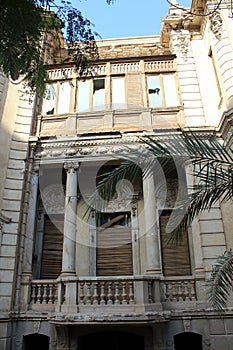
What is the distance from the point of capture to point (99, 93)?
1211 centimetres

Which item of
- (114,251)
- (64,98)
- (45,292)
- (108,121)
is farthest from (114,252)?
(64,98)

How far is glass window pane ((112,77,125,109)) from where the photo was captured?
461 inches

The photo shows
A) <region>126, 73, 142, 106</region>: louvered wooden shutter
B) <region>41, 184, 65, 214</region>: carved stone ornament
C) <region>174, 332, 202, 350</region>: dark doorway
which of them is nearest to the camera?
<region>174, 332, 202, 350</region>: dark doorway

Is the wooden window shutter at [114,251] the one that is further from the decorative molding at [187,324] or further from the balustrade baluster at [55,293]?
the decorative molding at [187,324]

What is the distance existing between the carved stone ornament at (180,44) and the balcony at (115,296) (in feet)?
28.1

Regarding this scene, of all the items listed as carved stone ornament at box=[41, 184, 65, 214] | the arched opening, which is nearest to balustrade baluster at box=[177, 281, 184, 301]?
the arched opening

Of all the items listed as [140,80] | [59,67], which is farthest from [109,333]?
[59,67]

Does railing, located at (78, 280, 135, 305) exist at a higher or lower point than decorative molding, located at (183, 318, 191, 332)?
higher

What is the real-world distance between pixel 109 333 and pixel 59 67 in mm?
9892

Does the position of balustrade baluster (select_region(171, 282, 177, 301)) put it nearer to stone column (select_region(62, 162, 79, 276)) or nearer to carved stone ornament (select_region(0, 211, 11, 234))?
stone column (select_region(62, 162, 79, 276))

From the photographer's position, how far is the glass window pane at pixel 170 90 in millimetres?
11680

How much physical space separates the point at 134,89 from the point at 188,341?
8787 mm

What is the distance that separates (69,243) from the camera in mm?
9281

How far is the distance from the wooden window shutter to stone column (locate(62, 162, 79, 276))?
159 cm
